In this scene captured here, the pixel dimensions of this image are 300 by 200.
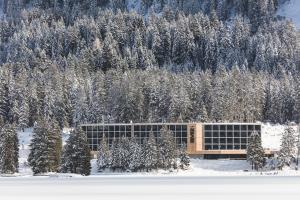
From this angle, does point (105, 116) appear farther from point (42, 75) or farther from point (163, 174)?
point (163, 174)

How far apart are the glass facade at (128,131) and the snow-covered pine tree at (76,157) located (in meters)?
28.1

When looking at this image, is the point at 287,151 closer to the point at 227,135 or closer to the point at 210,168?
the point at 210,168

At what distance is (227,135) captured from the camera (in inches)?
5640

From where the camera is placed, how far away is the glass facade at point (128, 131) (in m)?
145

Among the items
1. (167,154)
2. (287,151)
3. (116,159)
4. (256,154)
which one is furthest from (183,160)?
(287,151)

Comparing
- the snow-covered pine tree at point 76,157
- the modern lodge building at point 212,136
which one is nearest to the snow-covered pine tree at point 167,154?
the snow-covered pine tree at point 76,157

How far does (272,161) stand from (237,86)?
45290 mm

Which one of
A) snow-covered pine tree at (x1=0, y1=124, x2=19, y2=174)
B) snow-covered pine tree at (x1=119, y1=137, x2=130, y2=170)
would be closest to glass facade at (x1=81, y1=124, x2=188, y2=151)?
snow-covered pine tree at (x1=119, y1=137, x2=130, y2=170)

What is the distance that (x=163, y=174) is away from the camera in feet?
397

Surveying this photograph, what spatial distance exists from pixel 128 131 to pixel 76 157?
32.0 m

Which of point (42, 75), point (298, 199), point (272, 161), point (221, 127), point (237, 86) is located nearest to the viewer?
point (298, 199)


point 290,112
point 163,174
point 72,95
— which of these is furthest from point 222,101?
point 163,174

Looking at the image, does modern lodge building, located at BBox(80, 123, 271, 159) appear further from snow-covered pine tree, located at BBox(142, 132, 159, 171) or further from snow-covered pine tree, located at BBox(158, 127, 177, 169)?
snow-covered pine tree, located at BBox(142, 132, 159, 171)

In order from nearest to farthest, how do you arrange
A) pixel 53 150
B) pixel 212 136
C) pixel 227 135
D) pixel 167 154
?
pixel 53 150 < pixel 167 154 < pixel 227 135 < pixel 212 136
